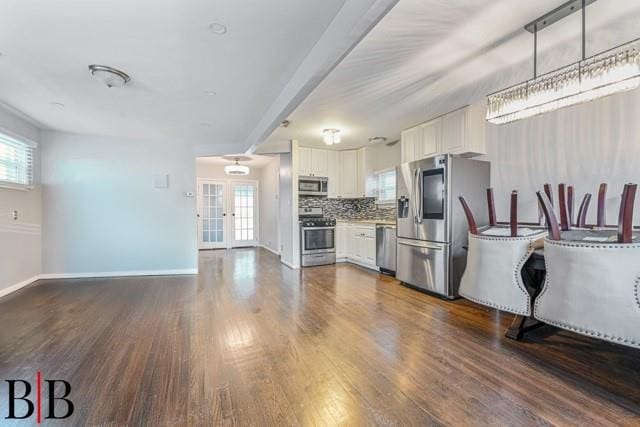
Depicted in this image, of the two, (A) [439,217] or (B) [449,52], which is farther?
(A) [439,217]

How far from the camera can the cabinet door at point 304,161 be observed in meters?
5.54

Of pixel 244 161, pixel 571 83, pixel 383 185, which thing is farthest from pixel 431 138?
pixel 244 161

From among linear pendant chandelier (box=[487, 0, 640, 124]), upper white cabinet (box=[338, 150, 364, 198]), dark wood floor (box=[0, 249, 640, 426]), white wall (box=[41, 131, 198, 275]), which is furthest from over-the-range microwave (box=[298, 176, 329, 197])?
linear pendant chandelier (box=[487, 0, 640, 124])

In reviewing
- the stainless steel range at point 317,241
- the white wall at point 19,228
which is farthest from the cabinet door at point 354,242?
the white wall at point 19,228

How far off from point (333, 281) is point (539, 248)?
2.62 m

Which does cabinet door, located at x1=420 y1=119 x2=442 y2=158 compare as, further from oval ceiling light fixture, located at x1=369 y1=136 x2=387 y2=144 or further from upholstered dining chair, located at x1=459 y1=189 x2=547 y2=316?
upholstered dining chair, located at x1=459 y1=189 x2=547 y2=316

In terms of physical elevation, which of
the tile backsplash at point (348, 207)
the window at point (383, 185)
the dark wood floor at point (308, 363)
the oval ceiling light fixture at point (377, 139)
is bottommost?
the dark wood floor at point (308, 363)

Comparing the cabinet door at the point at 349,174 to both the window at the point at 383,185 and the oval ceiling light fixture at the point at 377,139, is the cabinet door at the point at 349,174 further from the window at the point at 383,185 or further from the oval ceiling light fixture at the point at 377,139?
the oval ceiling light fixture at the point at 377,139

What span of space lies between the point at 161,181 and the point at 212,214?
3222 mm

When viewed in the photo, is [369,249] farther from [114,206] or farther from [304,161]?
[114,206]

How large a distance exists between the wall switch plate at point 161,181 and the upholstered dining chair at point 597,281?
5096mm

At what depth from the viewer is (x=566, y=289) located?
1.88 meters

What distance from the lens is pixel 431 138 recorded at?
3990mm

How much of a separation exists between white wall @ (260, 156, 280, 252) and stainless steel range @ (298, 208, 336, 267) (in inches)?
67.8
